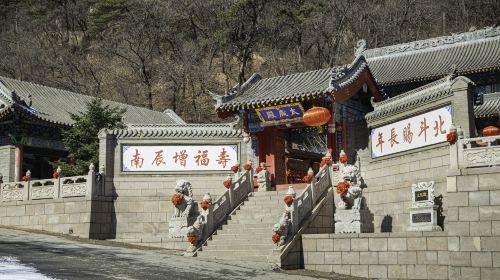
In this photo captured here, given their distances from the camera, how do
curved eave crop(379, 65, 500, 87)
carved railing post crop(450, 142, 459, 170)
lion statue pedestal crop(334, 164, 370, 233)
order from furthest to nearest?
curved eave crop(379, 65, 500, 87) < lion statue pedestal crop(334, 164, 370, 233) < carved railing post crop(450, 142, 459, 170)

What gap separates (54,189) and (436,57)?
19.8 meters

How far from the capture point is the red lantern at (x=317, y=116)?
20.5 m

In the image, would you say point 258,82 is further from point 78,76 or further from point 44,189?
point 78,76

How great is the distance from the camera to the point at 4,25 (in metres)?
59.5

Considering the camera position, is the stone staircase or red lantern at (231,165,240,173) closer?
the stone staircase

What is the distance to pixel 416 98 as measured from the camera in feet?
57.2

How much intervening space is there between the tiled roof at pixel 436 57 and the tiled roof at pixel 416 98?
369 inches

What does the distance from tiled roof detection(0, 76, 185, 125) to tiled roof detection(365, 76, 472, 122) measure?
45.5 feet

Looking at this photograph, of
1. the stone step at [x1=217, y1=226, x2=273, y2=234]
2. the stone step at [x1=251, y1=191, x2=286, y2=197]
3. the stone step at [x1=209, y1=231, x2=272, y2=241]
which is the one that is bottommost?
the stone step at [x1=209, y1=231, x2=272, y2=241]

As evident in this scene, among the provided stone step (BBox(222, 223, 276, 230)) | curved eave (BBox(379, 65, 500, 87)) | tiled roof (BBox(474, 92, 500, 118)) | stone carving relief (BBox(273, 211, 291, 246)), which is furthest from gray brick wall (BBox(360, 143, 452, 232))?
curved eave (BBox(379, 65, 500, 87))

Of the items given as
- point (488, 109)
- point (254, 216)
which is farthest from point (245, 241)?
point (488, 109)

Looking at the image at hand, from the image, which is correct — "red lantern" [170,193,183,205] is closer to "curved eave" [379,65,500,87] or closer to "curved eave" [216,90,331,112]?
"curved eave" [216,90,331,112]

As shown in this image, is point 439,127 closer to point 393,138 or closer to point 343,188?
point 393,138

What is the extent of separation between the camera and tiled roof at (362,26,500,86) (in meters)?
28.3
